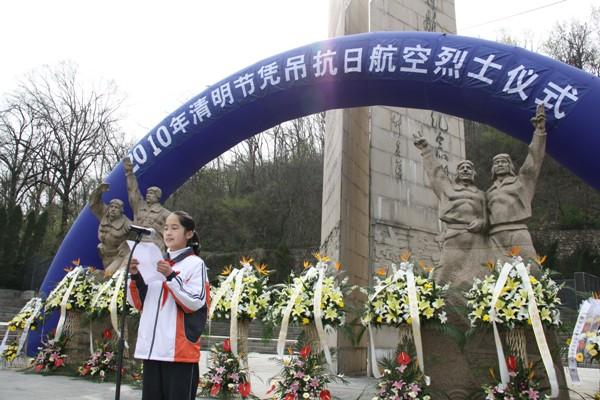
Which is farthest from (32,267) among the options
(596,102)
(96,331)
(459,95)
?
(596,102)

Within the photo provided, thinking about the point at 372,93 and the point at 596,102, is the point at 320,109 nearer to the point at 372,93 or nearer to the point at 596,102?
the point at 372,93

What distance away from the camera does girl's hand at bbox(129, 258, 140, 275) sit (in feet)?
9.20

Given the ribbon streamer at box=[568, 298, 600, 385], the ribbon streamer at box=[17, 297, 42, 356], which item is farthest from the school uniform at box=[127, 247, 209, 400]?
the ribbon streamer at box=[17, 297, 42, 356]

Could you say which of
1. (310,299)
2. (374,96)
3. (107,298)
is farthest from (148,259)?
(374,96)

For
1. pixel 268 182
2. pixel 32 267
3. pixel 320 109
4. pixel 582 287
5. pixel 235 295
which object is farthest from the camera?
pixel 268 182

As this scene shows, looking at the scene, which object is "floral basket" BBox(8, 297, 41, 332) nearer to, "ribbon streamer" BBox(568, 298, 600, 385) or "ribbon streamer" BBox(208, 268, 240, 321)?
"ribbon streamer" BBox(208, 268, 240, 321)

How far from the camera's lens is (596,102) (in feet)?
18.7

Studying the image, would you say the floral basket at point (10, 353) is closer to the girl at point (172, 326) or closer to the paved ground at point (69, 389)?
the paved ground at point (69, 389)

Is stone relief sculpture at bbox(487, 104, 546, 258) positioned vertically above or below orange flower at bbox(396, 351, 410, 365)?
above

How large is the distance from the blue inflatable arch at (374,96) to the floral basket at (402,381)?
124 inches

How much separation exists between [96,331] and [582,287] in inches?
521

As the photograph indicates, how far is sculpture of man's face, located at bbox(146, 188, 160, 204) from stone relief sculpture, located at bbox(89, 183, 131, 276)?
0.40 metres

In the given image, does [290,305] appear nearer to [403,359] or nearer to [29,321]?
[403,359]

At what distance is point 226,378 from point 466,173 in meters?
3.12
